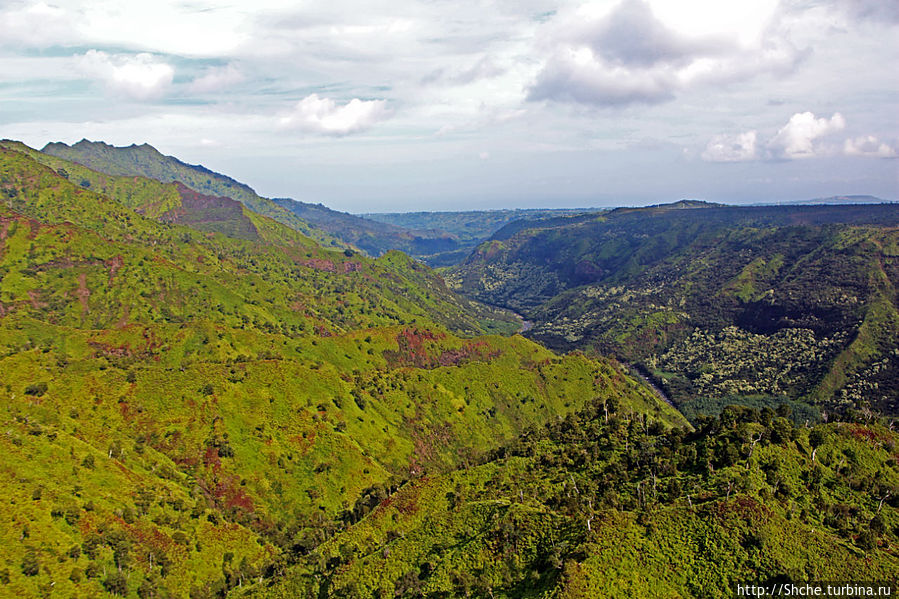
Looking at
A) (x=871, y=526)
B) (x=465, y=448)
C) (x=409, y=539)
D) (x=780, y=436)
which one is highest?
(x=780, y=436)

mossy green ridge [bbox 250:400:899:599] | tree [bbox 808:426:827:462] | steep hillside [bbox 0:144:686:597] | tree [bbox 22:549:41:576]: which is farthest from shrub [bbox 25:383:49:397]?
tree [bbox 808:426:827:462]

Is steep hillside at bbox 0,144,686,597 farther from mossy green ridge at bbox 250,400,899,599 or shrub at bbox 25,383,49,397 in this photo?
mossy green ridge at bbox 250,400,899,599

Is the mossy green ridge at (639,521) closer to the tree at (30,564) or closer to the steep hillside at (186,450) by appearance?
the steep hillside at (186,450)

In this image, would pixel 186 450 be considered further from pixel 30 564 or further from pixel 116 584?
pixel 30 564

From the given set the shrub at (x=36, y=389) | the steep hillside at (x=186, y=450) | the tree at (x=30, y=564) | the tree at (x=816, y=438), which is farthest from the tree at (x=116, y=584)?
the tree at (x=816, y=438)

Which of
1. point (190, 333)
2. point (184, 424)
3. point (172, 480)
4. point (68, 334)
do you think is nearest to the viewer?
point (172, 480)

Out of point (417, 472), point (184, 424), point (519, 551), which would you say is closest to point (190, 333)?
point (184, 424)

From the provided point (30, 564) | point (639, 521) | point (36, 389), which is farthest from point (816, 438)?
point (36, 389)

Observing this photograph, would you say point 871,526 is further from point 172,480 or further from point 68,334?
point 68,334
